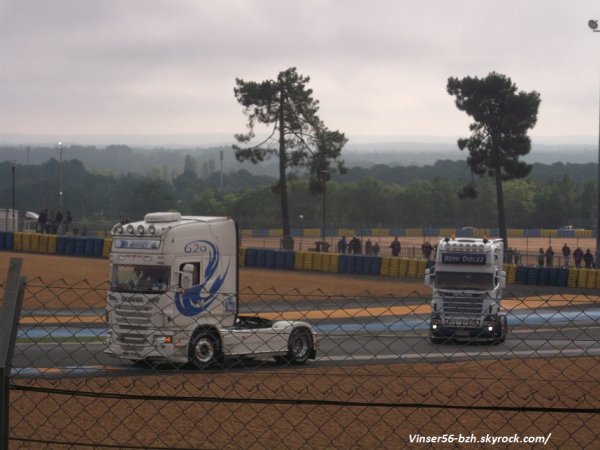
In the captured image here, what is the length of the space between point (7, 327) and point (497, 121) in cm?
5695

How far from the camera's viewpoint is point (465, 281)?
81.1ft

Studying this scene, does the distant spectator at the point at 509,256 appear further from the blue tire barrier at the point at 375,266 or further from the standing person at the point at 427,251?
the blue tire barrier at the point at 375,266

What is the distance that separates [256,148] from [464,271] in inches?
1509

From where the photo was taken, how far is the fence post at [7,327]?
16.9ft

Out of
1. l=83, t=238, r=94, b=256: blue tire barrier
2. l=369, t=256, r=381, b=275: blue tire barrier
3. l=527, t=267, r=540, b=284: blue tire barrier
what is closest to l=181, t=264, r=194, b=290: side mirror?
l=527, t=267, r=540, b=284: blue tire barrier

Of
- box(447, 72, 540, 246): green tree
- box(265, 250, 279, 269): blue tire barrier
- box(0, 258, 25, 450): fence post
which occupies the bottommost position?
box(265, 250, 279, 269): blue tire barrier

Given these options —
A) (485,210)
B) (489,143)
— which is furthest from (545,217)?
(489,143)

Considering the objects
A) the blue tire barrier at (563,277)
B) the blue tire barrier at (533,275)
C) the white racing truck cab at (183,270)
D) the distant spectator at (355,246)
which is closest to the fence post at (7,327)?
the white racing truck cab at (183,270)

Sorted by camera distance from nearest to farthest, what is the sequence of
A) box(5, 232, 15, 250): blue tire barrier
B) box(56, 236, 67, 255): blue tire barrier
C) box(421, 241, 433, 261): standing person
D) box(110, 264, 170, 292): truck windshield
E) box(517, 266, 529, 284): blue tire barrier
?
box(110, 264, 170, 292): truck windshield
box(517, 266, 529, 284): blue tire barrier
box(421, 241, 433, 261): standing person
box(56, 236, 67, 255): blue tire barrier
box(5, 232, 15, 250): blue tire barrier

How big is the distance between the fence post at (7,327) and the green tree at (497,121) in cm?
5547

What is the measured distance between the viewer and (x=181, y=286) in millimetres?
18859

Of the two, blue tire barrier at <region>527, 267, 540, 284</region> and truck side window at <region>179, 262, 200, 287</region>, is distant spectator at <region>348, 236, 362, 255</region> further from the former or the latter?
truck side window at <region>179, 262, 200, 287</region>

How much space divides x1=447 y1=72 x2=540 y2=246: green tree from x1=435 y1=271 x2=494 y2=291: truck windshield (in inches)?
1381

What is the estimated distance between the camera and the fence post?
16.9 feet
